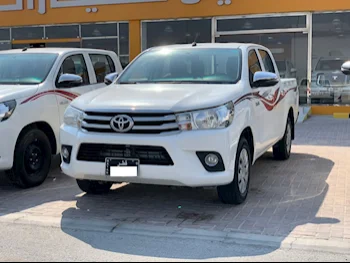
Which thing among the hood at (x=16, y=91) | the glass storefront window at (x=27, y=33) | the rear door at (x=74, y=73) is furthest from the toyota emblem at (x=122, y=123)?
the glass storefront window at (x=27, y=33)

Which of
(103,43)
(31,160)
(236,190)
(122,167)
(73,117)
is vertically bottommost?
(236,190)

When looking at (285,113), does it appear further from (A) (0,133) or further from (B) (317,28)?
(B) (317,28)

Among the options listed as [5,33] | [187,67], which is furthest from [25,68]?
[5,33]

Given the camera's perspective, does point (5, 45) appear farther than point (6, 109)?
Yes

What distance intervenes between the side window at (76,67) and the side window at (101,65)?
27cm

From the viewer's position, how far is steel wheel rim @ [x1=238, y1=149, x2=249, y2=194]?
18.5 feet

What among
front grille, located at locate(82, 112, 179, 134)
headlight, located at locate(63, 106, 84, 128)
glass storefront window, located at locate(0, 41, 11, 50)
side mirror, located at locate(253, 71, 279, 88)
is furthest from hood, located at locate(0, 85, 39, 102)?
glass storefront window, located at locate(0, 41, 11, 50)

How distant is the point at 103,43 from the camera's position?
17.7 metres

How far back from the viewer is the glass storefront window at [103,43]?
57.8ft

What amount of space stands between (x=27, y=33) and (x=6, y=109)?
13314 millimetres

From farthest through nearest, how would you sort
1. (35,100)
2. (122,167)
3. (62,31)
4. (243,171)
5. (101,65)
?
(62,31) → (101,65) → (35,100) → (243,171) → (122,167)

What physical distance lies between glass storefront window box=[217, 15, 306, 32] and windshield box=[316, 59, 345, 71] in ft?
4.26

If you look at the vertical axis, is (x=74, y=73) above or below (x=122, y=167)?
above

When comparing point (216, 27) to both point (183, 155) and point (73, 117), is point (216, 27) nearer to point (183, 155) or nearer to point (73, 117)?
point (73, 117)
